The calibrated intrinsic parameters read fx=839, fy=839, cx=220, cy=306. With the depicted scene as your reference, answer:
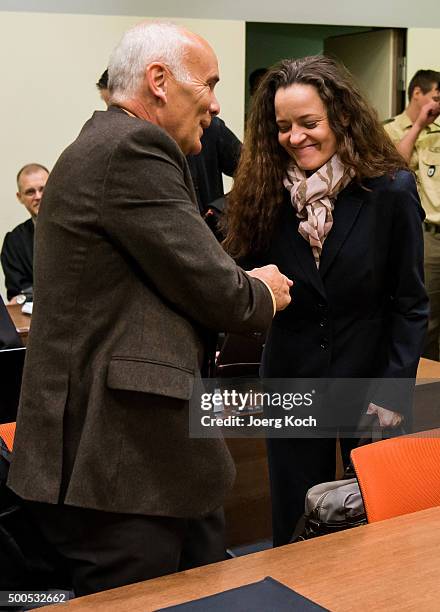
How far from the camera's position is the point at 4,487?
1599 millimetres

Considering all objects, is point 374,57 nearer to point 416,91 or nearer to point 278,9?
point 278,9

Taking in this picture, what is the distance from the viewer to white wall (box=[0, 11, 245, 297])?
196 inches

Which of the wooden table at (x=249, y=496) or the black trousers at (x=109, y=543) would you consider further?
the wooden table at (x=249, y=496)

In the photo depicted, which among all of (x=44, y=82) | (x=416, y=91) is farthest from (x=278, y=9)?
(x=44, y=82)

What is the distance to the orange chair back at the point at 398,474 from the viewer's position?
5.97ft

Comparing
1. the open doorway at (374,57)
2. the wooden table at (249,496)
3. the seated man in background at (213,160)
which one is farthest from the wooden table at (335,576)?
the open doorway at (374,57)

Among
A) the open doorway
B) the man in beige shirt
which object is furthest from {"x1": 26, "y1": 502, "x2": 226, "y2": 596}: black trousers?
the open doorway

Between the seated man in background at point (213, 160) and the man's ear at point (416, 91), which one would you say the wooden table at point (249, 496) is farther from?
the man's ear at point (416, 91)

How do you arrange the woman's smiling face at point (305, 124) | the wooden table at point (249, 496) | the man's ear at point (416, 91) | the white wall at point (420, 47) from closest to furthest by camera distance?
the woman's smiling face at point (305, 124), the wooden table at point (249, 496), the man's ear at point (416, 91), the white wall at point (420, 47)

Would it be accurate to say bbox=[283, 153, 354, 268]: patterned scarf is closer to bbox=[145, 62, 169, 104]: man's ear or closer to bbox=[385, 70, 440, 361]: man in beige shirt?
bbox=[145, 62, 169, 104]: man's ear

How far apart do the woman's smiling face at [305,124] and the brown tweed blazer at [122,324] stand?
2.06ft

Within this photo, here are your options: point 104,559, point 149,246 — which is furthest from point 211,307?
point 104,559

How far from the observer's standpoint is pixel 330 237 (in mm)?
2109

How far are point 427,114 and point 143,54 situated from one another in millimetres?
3812
